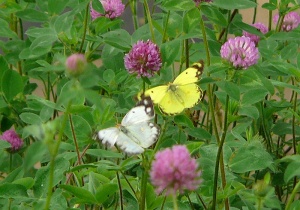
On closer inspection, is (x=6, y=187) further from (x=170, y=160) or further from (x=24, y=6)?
(x=24, y=6)

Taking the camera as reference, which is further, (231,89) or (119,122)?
(119,122)

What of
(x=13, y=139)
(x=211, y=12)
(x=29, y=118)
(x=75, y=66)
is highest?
(x=75, y=66)

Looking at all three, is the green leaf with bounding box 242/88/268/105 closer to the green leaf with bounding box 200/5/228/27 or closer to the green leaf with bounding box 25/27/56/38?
the green leaf with bounding box 200/5/228/27

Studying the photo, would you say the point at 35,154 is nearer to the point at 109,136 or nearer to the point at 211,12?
the point at 109,136

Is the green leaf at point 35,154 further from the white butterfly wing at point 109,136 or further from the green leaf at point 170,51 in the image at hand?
the green leaf at point 170,51

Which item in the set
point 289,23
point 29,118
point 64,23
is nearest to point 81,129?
point 29,118

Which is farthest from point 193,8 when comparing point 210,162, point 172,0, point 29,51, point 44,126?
point 44,126
